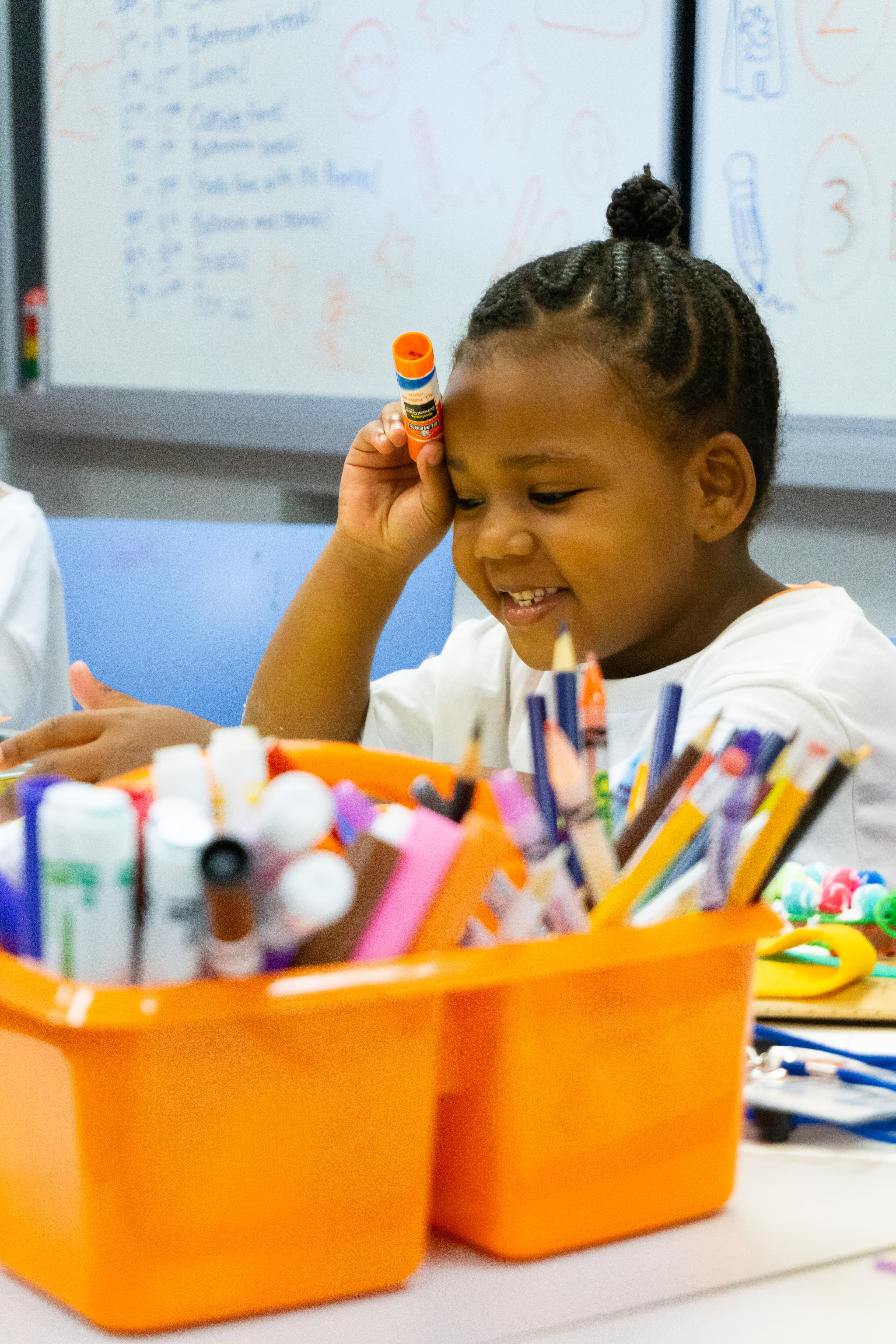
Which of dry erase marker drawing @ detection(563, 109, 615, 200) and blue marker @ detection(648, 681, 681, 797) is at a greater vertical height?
dry erase marker drawing @ detection(563, 109, 615, 200)

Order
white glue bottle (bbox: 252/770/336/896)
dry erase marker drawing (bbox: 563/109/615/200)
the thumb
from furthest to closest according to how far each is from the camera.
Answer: dry erase marker drawing (bbox: 563/109/615/200)
the thumb
white glue bottle (bbox: 252/770/336/896)

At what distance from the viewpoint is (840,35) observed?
147cm

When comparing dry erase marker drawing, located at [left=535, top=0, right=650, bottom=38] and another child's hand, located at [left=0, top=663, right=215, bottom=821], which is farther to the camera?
dry erase marker drawing, located at [left=535, top=0, right=650, bottom=38]

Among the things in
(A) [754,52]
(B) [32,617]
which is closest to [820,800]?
(B) [32,617]

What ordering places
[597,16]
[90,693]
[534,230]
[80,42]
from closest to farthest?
1. [90,693]
2. [597,16]
3. [534,230]
4. [80,42]

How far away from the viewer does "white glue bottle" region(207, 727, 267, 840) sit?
1.11 ft

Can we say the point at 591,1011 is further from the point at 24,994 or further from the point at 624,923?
the point at 24,994

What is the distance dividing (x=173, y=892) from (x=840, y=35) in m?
1.43

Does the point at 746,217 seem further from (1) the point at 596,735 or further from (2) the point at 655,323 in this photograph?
(1) the point at 596,735

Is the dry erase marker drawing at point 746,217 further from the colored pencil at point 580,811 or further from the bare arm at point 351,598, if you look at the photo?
the colored pencil at point 580,811

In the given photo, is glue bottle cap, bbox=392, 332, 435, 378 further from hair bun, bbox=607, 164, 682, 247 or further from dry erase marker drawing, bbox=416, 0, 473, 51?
dry erase marker drawing, bbox=416, 0, 473, 51

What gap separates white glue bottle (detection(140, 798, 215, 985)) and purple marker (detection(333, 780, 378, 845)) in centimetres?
A: 6

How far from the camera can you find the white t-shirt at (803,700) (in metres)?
0.80

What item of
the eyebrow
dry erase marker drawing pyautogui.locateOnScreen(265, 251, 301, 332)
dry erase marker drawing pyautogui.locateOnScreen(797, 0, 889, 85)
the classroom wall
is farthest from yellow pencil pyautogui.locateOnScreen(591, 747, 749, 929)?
dry erase marker drawing pyautogui.locateOnScreen(265, 251, 301, 332)
